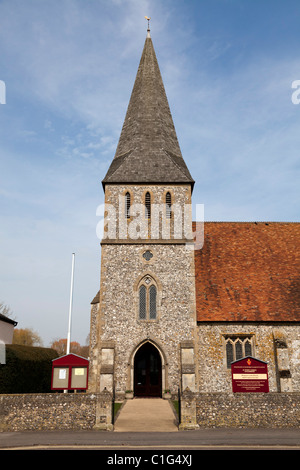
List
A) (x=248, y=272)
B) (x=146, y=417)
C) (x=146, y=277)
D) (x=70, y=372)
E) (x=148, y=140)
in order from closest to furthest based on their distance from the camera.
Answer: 1. (x=70, y=372)
2. (x=146, y=417)
3. (x=146, y=277)
4. (x=248, y=272)
5. (x=148, y=140)

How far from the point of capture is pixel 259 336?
19594mm

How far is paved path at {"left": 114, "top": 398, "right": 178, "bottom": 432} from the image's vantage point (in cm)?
1387

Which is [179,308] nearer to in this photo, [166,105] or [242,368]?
[242,368]

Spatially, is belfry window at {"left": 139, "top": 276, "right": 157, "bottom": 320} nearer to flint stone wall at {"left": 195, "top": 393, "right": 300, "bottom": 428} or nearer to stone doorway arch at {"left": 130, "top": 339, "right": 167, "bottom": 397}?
stone doorway arch at {"left": 130, "top": 339, "right": 167, "bottom": 397}

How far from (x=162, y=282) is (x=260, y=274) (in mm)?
5902

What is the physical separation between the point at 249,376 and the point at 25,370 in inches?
448

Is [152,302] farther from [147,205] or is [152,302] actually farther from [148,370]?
[147,205]

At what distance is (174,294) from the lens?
19.9 meters

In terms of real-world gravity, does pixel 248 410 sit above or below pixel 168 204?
below

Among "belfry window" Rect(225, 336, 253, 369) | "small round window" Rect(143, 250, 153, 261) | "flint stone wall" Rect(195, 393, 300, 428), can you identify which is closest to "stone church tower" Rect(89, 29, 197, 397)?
"small round window" Rect(143, 250, 153, 261)

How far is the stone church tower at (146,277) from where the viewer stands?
742 inches

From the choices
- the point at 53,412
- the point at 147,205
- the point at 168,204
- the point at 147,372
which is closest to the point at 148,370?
the point at 147,372

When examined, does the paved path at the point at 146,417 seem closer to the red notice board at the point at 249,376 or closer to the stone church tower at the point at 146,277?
the stone church tower at the point at 146,277

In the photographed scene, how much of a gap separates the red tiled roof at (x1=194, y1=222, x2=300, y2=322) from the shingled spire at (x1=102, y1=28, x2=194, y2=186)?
4.68 m
